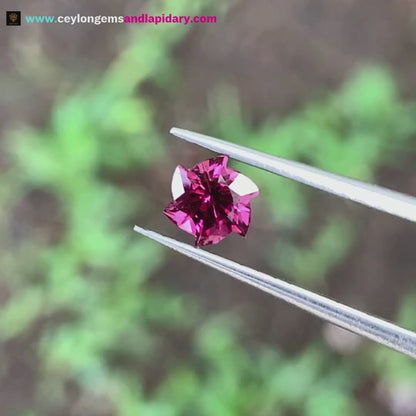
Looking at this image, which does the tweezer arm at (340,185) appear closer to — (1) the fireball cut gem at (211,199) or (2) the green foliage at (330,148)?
(1) the fireball cut gem at (211,199)

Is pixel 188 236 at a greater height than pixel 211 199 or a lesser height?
lesser

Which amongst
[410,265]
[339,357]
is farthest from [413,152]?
[339,357]

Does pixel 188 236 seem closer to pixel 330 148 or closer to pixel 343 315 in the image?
pixel 330 148

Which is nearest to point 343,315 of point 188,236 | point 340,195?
point 340,195

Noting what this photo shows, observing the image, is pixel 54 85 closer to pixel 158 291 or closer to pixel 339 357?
pixel 158 291

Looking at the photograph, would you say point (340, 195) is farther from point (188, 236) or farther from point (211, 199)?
point (188, 236)

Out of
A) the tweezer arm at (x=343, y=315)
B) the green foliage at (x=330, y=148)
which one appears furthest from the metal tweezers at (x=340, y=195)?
the green foliage at (x=330, y=148)

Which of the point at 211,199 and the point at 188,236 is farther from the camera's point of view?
the point at 188,236

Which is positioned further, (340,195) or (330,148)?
(330,148)

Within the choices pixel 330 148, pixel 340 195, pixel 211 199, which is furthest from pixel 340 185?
pixel 330 148
